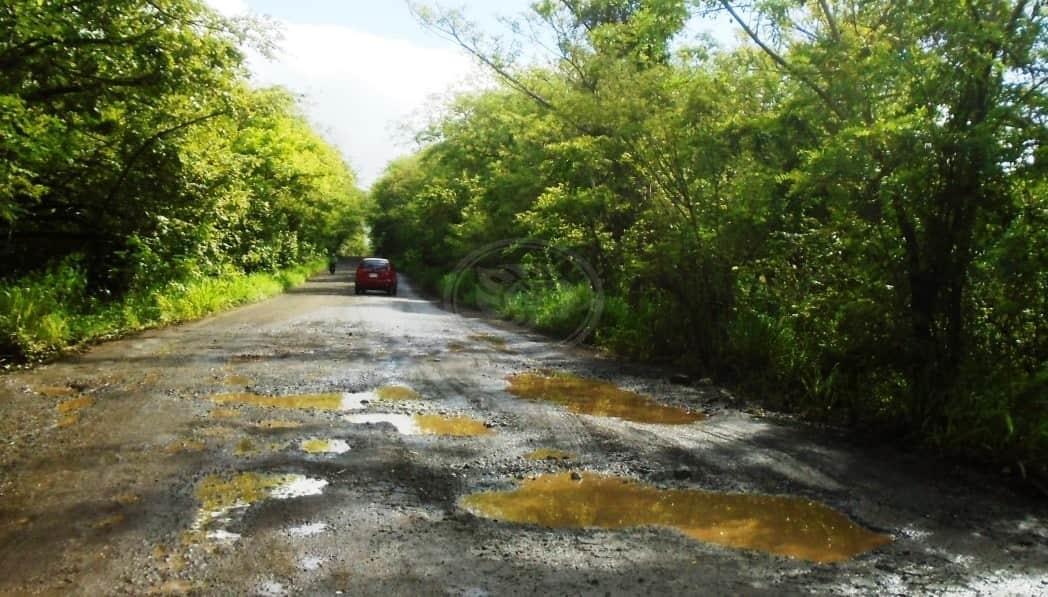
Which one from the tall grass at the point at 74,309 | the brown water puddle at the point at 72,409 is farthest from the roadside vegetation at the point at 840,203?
the tall grass at the point at 74,309

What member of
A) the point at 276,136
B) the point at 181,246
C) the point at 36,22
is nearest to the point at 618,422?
the point at 36,22

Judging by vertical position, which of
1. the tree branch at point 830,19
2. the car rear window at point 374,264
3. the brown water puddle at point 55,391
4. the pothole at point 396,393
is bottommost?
the brown water puddle at point 55,391

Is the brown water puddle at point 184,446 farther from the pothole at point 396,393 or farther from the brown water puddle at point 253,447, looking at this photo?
the pothole at point 396,393

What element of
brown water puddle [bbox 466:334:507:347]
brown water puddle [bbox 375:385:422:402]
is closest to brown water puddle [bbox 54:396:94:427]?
brown water puddle [bbox 375:385:422:402]

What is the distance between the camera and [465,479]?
552cm

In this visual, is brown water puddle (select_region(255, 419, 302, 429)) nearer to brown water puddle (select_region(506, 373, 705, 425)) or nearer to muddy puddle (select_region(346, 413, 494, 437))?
muddy puddle (select_region(346, 413, 494, 437))

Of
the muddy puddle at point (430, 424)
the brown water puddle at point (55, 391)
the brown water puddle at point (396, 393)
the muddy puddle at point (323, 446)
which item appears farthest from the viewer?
the brown water puddle at point (396, 393)

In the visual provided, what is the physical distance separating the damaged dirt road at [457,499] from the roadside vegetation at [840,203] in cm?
102

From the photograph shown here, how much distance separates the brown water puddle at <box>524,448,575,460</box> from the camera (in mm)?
6245

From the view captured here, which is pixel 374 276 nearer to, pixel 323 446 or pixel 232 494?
pixel 323 446

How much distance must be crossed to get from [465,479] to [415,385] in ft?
13.2

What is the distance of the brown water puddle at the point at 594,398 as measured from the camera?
27.1 ft

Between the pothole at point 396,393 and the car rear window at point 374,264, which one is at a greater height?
the car rear window at point 374,264

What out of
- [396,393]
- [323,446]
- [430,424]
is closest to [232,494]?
[323,446]
